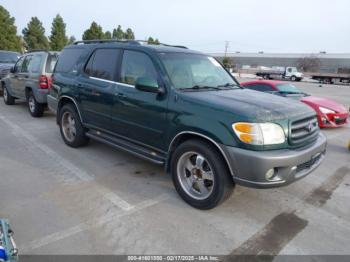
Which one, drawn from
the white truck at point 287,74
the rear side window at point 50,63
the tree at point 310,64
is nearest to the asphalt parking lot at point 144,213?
the rear side window at point 50,63

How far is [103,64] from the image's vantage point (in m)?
4.52

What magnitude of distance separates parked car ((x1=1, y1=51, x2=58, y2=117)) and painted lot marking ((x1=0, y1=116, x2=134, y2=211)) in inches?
34.8

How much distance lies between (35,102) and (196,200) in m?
6.05

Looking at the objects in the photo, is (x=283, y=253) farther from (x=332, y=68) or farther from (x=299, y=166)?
(x=332, y=68)

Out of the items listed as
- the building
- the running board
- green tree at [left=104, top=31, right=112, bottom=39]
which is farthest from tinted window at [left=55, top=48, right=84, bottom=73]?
the building

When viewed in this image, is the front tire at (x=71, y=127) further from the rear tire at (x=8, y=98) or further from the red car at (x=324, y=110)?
the red car at (x=324, y=110)

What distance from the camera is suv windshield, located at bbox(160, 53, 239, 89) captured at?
12.2ft

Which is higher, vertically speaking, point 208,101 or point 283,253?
point 208,101

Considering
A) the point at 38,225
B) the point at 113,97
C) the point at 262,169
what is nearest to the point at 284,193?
the point at 262,169

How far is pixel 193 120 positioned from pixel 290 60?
84432 mm

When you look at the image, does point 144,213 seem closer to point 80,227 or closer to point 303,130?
point 80,227

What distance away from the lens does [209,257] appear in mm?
2564

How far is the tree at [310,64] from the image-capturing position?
69.0 m

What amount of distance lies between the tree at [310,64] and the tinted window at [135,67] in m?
73.8
